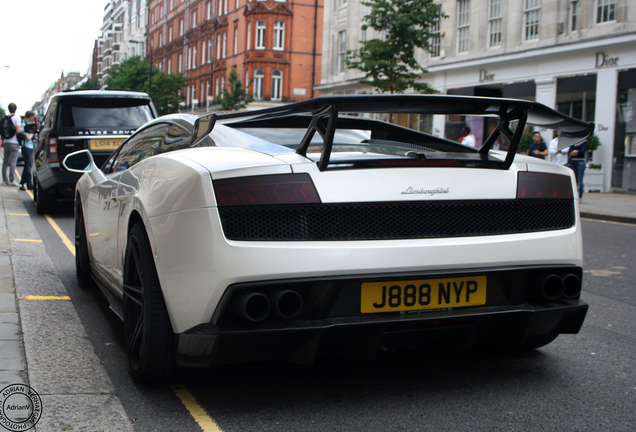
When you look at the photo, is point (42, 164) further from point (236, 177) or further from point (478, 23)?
point (478, 23)

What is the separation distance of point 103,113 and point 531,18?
18024 millimetres

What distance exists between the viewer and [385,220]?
2795 mm

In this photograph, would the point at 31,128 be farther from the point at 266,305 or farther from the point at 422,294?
the point at 422,294

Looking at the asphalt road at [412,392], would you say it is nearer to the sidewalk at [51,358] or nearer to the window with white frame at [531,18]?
the sidewalk at [51,358]

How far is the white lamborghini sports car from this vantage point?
2648mm

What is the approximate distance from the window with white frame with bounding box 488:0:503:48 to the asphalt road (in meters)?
23.0

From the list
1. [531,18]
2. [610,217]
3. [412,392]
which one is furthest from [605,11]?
[412,392]

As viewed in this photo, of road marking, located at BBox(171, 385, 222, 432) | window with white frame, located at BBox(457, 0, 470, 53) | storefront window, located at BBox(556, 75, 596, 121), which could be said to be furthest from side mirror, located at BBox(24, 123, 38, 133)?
window with white frame, located at BBox(457, 0, 470, 53)

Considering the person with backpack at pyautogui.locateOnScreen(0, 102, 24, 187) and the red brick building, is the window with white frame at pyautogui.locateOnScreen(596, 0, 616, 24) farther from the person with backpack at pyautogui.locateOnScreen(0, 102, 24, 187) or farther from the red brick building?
the red brick building

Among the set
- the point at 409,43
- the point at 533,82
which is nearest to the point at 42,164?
the point at 409,43

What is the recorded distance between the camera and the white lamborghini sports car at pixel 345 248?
2.65 meters

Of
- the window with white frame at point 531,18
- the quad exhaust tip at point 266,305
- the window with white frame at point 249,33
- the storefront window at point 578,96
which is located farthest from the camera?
the window with white frame at point 249,33

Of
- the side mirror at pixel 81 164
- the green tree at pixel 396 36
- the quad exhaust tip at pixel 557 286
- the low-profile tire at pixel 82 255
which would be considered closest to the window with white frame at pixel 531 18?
the green tree at pixel 396 36

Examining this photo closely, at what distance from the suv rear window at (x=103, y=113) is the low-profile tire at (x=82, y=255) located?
16.4 feet
